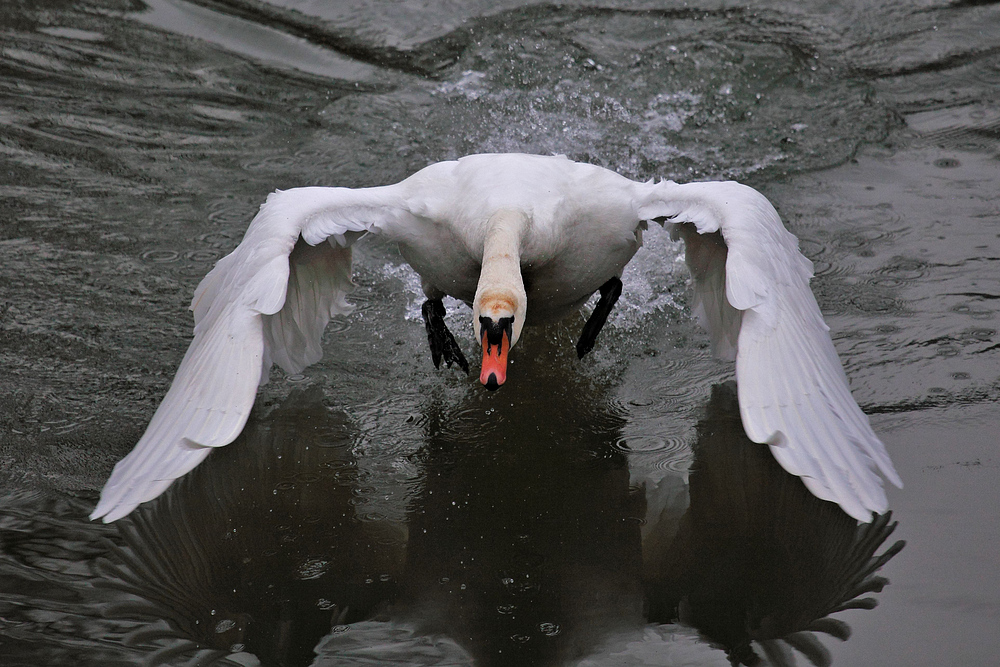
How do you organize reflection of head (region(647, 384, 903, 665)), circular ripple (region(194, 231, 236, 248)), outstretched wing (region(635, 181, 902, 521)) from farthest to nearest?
1. circular ripple (region(194, 231, 236, 248))
2. reflection of head (region(647, 384, 903, 665))
3. outstretched wing (region(635, 181, 902, 521))

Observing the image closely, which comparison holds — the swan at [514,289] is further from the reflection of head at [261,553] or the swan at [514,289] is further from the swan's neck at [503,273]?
the reflection of head at [261,553]

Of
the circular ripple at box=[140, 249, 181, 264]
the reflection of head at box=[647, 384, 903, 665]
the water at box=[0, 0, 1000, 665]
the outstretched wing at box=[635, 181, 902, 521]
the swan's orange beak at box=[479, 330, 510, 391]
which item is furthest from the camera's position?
the circular ripple at box=[140, 249, 181, 264]

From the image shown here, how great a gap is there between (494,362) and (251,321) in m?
1.07

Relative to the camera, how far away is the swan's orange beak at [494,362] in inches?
183

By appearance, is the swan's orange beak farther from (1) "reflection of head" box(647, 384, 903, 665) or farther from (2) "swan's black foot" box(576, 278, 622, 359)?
(2) "swan's black foot" box(576, 278, 622, 359)

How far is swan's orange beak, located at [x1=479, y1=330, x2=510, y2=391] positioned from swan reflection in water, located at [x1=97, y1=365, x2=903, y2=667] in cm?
68

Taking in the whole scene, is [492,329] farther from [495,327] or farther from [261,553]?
[261,553]

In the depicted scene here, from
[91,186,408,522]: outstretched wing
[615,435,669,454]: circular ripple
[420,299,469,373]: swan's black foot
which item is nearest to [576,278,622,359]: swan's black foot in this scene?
[420,299,469,373]: swan's black foot

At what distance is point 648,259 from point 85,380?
12.5 ft

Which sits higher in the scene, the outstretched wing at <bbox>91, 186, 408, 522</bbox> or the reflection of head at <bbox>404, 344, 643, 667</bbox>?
the outstretched wing at <bbox>91, 186, 408, 522</bbox>

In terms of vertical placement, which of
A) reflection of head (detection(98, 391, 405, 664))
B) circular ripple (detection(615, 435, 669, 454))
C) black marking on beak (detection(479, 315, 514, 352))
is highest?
black marking on beak (detection(479, 315, 514, 352))

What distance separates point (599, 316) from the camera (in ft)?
21.5

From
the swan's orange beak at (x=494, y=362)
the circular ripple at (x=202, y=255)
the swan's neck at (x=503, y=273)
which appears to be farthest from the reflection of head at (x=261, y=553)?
the circular ripple at (x=202, y=255)

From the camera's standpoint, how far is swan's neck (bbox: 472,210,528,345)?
485 cm
